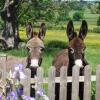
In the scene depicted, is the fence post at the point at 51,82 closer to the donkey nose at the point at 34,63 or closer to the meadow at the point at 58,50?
the donkey nose at the point at 34,63

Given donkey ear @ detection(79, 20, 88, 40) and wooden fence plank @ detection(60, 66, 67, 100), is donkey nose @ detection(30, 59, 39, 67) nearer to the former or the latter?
wooden fence plank @ detection(60, 66, 67, 100)

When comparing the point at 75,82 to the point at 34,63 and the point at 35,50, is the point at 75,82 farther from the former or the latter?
the point at 35,50

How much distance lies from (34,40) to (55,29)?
39989 millimetres

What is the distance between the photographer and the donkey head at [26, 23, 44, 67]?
734cm

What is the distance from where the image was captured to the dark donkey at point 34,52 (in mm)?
7238

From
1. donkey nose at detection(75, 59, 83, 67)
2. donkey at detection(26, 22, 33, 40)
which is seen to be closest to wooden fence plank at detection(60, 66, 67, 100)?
donkey nose at detection(75, 59, 83, 67)

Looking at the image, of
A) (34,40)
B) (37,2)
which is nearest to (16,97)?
(34,40)

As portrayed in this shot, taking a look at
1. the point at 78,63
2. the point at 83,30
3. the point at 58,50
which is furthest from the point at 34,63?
the point at 58,50

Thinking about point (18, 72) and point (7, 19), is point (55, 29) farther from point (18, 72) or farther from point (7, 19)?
point (18, 72)

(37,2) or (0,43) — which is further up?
(37,2)

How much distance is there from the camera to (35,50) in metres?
7.64

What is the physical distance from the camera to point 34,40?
7859 mm

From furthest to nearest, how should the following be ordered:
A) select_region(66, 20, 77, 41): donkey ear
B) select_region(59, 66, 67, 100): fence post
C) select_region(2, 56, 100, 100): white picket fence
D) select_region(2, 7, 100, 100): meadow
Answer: select_region(2, 7, 100, 100): meadow → select_region(66, 20, 77, 41): donkey ear → select_region(59, 66, 67, 100): fence post → select_region(2, 56, 100, 100): white picket fence

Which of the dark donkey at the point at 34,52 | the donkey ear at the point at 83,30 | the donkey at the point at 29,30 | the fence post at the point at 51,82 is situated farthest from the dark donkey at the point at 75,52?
the donkey at the point at 29,30
